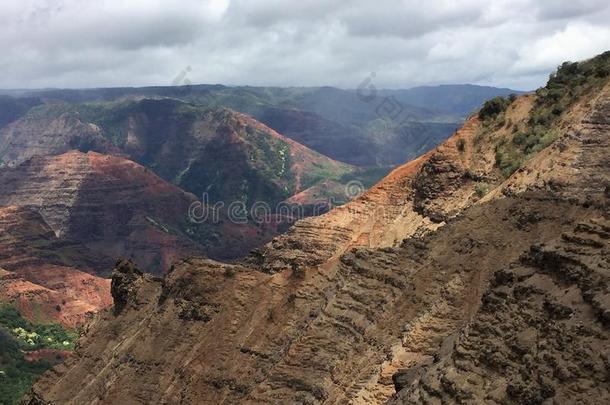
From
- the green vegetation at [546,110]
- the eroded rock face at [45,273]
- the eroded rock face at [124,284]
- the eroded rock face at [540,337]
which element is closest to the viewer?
the eroded rock face at [540,337]

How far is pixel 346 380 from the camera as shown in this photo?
99.2 feet

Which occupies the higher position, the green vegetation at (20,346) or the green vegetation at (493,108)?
the green vegetation at (493,108)

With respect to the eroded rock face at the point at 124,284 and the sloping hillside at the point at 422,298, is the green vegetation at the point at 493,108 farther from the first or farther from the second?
the eroded rock face at the point at 124,284

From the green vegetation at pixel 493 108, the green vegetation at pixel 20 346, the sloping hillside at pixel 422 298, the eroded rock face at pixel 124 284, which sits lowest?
the green vegetation at pixel 20 346

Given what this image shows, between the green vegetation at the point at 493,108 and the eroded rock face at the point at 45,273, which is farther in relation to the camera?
the eroded rock face at the point at 45,273

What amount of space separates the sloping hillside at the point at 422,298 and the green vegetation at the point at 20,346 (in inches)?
1154

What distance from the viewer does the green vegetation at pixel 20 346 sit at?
7675cm

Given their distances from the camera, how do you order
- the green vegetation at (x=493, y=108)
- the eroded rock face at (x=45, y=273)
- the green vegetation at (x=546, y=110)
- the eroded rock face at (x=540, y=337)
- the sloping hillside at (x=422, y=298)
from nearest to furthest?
the eroded rock face at (x=540, y=337), the sloping hillside at (x=422, y=298), the green vegetation at (x=546, y=110), the green vegetation at (x=493, y=108), the eroded rock face at (x=45, y=273)

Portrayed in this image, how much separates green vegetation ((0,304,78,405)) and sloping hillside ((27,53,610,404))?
29303 mm

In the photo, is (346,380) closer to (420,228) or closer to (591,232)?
(591,232)

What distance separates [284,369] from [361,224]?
861 inches

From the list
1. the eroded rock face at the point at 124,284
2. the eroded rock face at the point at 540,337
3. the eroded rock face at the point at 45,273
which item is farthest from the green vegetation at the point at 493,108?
the eroded rock face at the point at 45,273

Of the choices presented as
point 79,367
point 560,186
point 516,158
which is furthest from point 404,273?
point 79,367

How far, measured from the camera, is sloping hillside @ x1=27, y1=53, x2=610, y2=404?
18.0m
